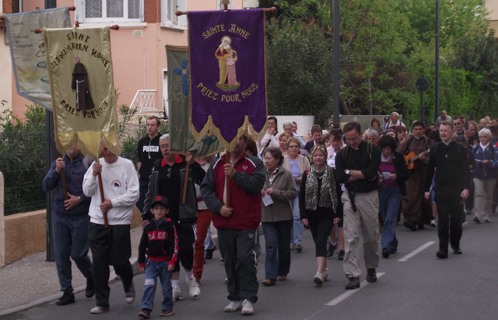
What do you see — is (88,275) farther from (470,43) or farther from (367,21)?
(470,43)

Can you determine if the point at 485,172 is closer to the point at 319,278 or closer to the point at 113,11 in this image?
the point at 319,278

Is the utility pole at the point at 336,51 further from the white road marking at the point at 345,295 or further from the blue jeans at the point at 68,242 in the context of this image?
the blue jeans at the point at 68,242

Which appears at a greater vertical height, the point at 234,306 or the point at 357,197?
the point at 357,197

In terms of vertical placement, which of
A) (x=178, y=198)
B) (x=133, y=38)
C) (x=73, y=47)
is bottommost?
(x=178, y=198)

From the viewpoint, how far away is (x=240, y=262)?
23.3ft

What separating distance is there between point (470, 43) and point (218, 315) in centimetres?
4268

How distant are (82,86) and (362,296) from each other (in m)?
4.04

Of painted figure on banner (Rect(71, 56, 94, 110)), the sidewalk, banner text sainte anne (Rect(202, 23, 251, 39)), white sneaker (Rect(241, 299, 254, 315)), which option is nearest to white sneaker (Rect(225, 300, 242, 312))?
white sneaker (Rect(241, 299, 254, 315))

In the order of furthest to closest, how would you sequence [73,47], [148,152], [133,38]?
[133,38] < [148,152] < [73,47]

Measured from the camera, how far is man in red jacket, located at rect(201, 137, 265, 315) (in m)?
7.10

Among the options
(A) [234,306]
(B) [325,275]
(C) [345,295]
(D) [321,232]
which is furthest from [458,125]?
(A) [234,306]

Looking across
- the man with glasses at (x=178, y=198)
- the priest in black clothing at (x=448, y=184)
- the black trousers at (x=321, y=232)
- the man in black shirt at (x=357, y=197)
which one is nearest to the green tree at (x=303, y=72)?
the priest in black clothing at (x=448, y=184)

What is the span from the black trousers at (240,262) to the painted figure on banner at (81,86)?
2108 millimetres

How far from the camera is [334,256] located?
413 inches
